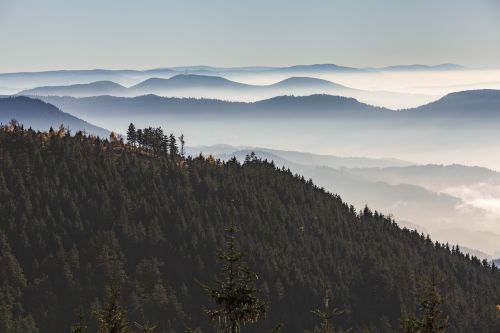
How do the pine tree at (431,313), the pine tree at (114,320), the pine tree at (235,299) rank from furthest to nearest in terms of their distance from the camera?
the pine tree at (114,320) → the pine tree at (431,313) → the pine tree at (235,299)

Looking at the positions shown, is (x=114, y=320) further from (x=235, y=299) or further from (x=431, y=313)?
(x=431, y=313)

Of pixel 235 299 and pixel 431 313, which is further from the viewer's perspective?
pixel 431 313

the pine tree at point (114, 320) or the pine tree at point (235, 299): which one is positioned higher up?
the pine tree at point (235, 299)

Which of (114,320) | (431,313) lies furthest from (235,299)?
(431,313)

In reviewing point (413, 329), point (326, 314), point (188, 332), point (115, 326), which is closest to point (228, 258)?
point (188, 332)

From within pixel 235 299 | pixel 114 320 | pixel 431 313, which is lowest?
pixel 114 320

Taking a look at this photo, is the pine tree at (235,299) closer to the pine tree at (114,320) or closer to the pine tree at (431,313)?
the pine tree at (114,320)

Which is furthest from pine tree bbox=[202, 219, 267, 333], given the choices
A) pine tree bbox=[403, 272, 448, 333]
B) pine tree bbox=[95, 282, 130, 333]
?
pine tree bbox=[403, 272, 448, 333]

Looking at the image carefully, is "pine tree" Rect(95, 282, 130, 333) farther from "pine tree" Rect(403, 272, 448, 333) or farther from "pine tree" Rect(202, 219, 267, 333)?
"pine tree" Rect(403, 272, 448, 333)

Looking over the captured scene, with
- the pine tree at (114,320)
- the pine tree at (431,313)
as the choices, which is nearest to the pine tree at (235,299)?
the pine tree at (114,320)

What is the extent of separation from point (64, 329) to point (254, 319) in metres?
178

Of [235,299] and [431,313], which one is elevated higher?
[235,299]

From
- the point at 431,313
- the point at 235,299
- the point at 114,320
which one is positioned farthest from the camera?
the point at 114,320

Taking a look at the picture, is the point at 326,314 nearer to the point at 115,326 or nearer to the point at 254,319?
the point at 254,319
